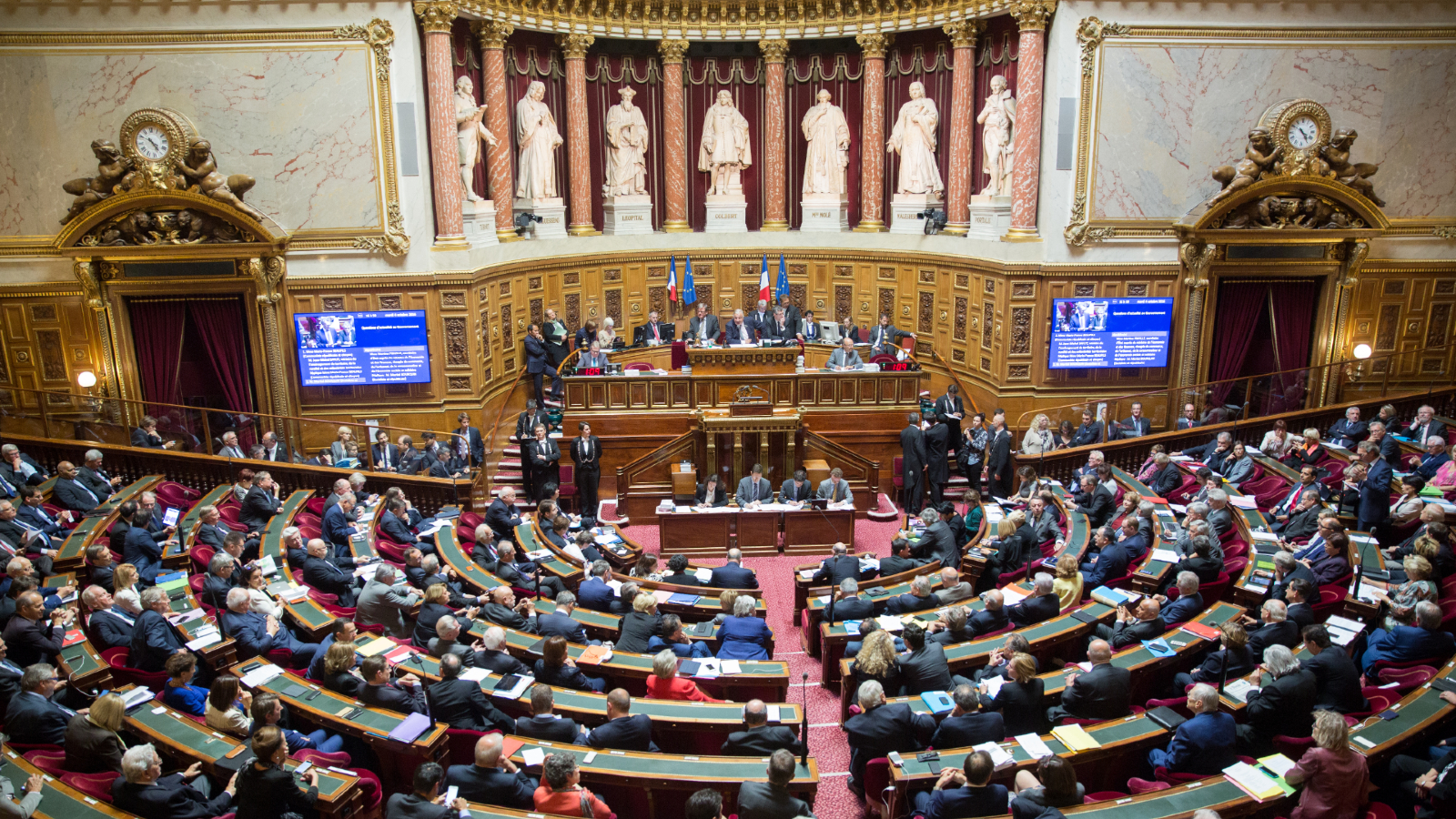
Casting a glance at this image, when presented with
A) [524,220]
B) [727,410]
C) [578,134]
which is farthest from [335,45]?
[727,410]

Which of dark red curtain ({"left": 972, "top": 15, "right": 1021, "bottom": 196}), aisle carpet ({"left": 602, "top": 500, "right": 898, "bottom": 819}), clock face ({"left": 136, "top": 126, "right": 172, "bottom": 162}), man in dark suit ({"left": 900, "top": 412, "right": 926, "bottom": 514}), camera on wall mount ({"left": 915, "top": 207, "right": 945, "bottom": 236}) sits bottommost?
aisle carpet ({"left": 602, "top": 500, "right": 898, "bottom": 819})

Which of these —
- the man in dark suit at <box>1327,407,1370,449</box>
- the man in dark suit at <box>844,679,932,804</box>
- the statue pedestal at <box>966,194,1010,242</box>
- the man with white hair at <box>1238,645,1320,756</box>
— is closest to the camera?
the man with white hair at <box>1238,645,1320,756</box>

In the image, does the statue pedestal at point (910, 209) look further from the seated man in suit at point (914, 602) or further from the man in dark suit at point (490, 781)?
the man in dark suit at point (490, 781)

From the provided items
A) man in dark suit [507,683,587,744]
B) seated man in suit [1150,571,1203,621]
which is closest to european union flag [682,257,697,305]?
seated man in suit [1150,571,1203,621]

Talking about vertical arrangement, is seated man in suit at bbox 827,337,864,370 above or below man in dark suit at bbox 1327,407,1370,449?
above

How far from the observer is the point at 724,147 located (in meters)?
20.8

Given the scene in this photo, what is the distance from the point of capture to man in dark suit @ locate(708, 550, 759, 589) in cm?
1059

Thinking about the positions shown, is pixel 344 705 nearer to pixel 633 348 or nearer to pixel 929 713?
pixel 929 713

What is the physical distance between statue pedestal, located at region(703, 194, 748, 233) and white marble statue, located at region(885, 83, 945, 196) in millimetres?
3579

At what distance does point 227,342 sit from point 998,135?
45.7 ft

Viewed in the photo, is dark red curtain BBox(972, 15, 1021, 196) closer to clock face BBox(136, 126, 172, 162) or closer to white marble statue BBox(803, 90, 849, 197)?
white marble statue BBox(803, 90, 849, 197)

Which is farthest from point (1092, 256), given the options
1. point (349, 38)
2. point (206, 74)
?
point (206, 74)

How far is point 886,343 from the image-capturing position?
709 inches

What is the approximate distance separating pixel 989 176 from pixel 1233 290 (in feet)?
15.7
